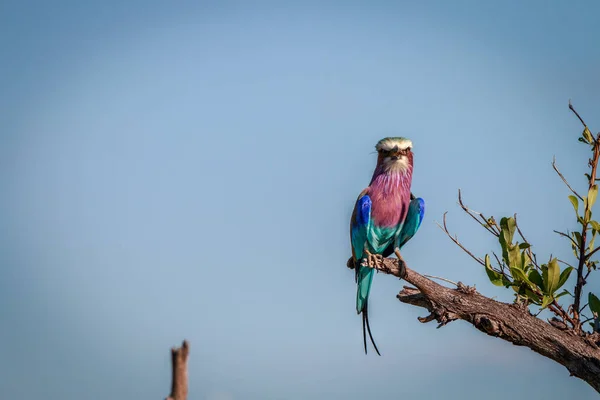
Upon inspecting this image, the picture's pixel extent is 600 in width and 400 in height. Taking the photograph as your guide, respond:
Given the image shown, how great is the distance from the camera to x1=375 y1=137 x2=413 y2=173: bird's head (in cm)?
779

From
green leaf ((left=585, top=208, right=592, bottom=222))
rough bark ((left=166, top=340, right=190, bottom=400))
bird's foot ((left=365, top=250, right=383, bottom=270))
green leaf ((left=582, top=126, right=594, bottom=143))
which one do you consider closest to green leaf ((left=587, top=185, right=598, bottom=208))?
green leaf ((left=585, top=208, right=592, bottom=222))

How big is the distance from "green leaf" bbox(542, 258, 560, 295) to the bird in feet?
6.75

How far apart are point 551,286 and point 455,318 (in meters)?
0.72

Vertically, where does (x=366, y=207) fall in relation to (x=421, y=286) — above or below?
above

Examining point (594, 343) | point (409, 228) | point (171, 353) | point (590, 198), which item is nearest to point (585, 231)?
point (590, 198)

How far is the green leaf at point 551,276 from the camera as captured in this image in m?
5.76

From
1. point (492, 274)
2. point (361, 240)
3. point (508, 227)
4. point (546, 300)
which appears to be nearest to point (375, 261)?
point (361, 240)

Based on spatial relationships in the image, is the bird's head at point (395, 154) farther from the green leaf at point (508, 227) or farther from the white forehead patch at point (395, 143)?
the green leaf at point (508, 227)

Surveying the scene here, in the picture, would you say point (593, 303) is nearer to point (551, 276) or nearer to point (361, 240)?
point (551, 276)

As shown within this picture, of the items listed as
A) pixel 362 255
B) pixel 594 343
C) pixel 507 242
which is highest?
pixel 362 255

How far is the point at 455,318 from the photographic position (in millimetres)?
5906

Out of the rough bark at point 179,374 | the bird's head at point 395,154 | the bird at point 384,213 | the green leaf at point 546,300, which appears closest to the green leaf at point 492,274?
the green leaf at point 546,300

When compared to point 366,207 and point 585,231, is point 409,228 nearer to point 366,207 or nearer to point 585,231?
point 366,207

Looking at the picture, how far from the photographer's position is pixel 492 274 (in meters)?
6.08
